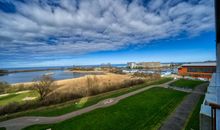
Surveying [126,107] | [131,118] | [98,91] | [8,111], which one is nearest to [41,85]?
[8,111]

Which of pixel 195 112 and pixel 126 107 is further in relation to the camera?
pixel 126 107

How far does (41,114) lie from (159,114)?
1081 centimetres

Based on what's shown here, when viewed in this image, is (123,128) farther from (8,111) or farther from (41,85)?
(41,85)

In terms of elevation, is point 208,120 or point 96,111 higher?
point 208,120

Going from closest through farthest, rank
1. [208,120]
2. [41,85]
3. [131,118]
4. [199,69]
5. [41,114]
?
[208,120] < [131,118] < [41,114] < [41,85] < [199,69]

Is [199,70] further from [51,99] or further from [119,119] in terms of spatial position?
[51,99]

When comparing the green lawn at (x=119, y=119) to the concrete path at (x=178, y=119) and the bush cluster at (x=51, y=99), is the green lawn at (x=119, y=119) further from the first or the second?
the bush cluster at (x=51, y=99)

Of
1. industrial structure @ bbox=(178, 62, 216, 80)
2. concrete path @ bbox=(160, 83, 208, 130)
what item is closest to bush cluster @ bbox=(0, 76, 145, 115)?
concrete path @ bbox=(160, 83, 208, 130)

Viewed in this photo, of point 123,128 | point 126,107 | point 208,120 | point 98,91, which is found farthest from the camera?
point 98,91

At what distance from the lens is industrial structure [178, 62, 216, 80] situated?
31.5 m

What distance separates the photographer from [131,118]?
10.8 metres

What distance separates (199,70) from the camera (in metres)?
34.5

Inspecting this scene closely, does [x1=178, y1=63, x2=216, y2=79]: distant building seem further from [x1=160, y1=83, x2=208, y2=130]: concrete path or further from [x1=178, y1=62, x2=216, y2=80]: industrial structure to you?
[x1=160, y1=83, x2=208, y2=130]: concrete path

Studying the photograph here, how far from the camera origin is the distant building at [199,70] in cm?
3164
